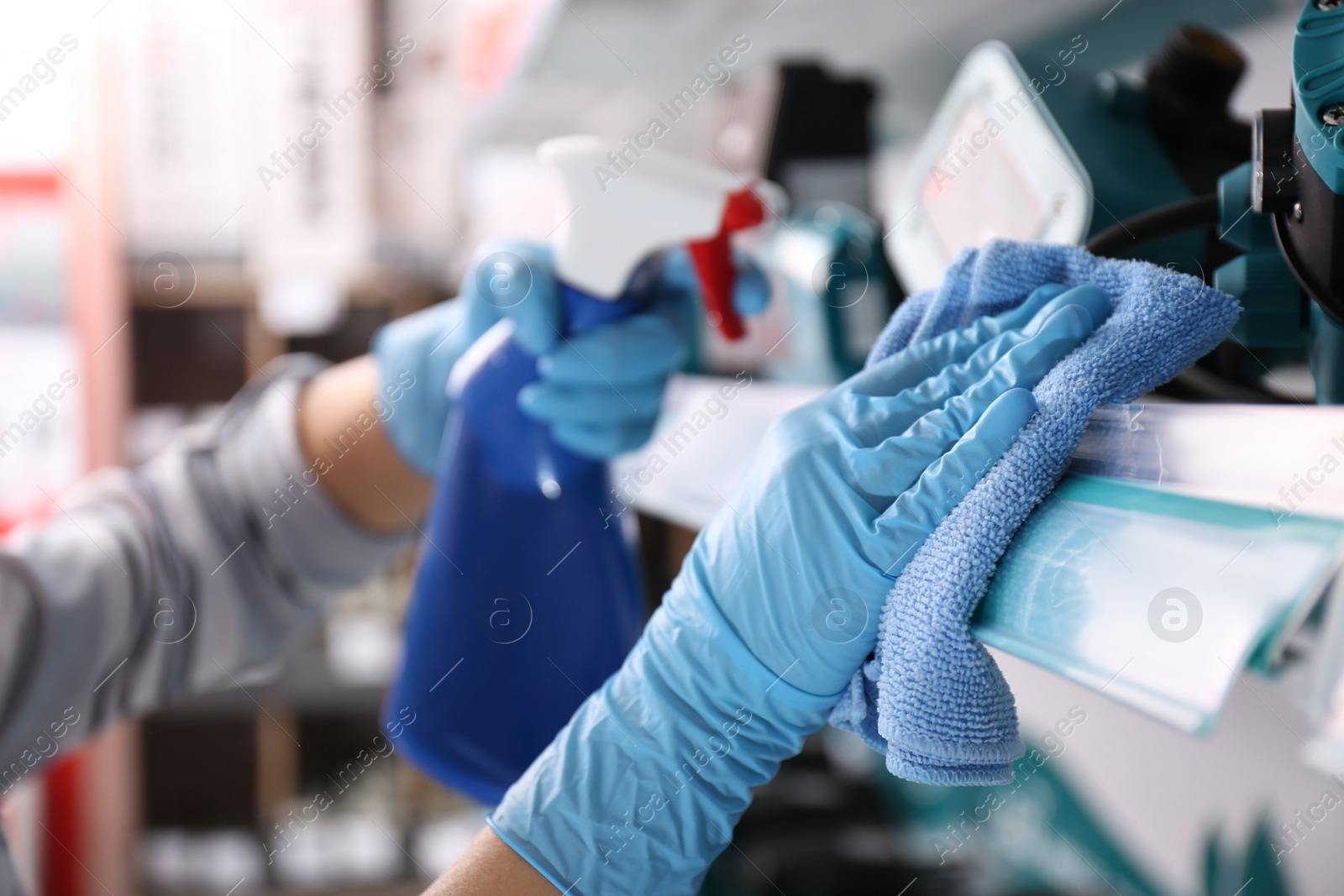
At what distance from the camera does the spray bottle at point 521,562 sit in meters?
0.79

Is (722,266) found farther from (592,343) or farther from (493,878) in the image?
(493,878)

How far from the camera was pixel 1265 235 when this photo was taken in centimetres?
49

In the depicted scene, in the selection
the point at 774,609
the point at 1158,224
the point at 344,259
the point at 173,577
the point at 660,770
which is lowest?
the point at 173,577

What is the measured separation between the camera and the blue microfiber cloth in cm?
39

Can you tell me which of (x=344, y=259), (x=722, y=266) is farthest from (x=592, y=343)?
Answer: (x=344, y=259)

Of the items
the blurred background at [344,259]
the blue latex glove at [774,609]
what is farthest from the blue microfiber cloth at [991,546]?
the blurred background at [344,259]

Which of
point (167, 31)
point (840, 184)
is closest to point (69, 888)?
point (167, 31)

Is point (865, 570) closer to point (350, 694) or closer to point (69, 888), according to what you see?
point (350, 694)

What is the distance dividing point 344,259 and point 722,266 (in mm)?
1500

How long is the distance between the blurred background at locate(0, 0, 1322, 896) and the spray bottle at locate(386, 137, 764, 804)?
1.11 ft

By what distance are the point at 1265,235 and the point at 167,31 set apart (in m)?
2.35

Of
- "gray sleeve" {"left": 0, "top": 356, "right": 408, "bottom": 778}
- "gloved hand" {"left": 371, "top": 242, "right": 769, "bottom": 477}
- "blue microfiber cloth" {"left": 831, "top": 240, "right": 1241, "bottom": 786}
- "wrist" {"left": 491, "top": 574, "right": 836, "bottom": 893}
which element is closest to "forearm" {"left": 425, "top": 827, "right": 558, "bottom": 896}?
"wrist" {"left": 491, "top": 574, "right": 836, "bottom": 893}

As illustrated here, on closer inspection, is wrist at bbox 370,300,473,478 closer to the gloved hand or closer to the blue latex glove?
the gloved hand

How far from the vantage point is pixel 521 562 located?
2.72ft
